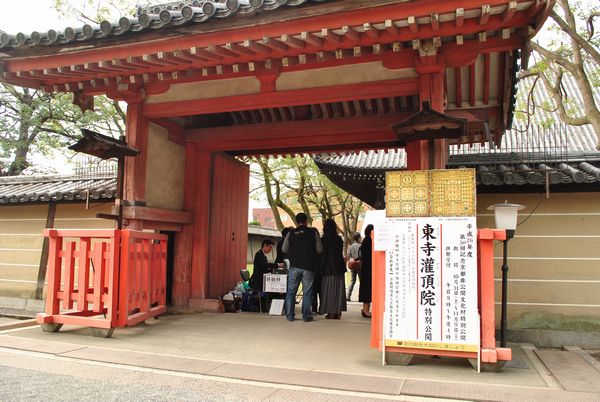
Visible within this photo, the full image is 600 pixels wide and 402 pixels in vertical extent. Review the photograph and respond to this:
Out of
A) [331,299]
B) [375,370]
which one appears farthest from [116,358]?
[331,299]

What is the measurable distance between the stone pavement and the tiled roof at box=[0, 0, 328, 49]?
3906 mm

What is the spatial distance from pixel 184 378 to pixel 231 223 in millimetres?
5404

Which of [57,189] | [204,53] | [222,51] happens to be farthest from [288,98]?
[57,189]

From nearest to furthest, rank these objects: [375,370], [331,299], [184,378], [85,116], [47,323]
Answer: [184,378], [375,370], [47,323], [331,299], [85,116]

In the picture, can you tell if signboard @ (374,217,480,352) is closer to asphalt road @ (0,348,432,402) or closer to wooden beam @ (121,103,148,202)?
asphalt road @ (0,348,432,402)

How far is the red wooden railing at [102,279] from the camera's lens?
6.12 meters

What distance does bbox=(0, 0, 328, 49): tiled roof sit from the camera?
17.5 feet

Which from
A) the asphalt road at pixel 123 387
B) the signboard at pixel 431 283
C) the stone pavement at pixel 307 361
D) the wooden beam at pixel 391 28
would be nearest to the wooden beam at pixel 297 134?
the wooden beam at pixel 391 28

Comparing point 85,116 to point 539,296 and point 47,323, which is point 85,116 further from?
point 539,296

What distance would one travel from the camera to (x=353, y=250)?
12852 millimetres

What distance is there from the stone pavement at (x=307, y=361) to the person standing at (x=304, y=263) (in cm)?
50

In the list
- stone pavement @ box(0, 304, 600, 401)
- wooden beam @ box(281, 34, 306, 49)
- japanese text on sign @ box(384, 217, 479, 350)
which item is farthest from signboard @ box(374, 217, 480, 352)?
wooden beam @ box(281, 34, 306, 49)

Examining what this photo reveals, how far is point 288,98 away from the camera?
6883 mm

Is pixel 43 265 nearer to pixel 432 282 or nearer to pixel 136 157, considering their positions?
pixel 136 157
